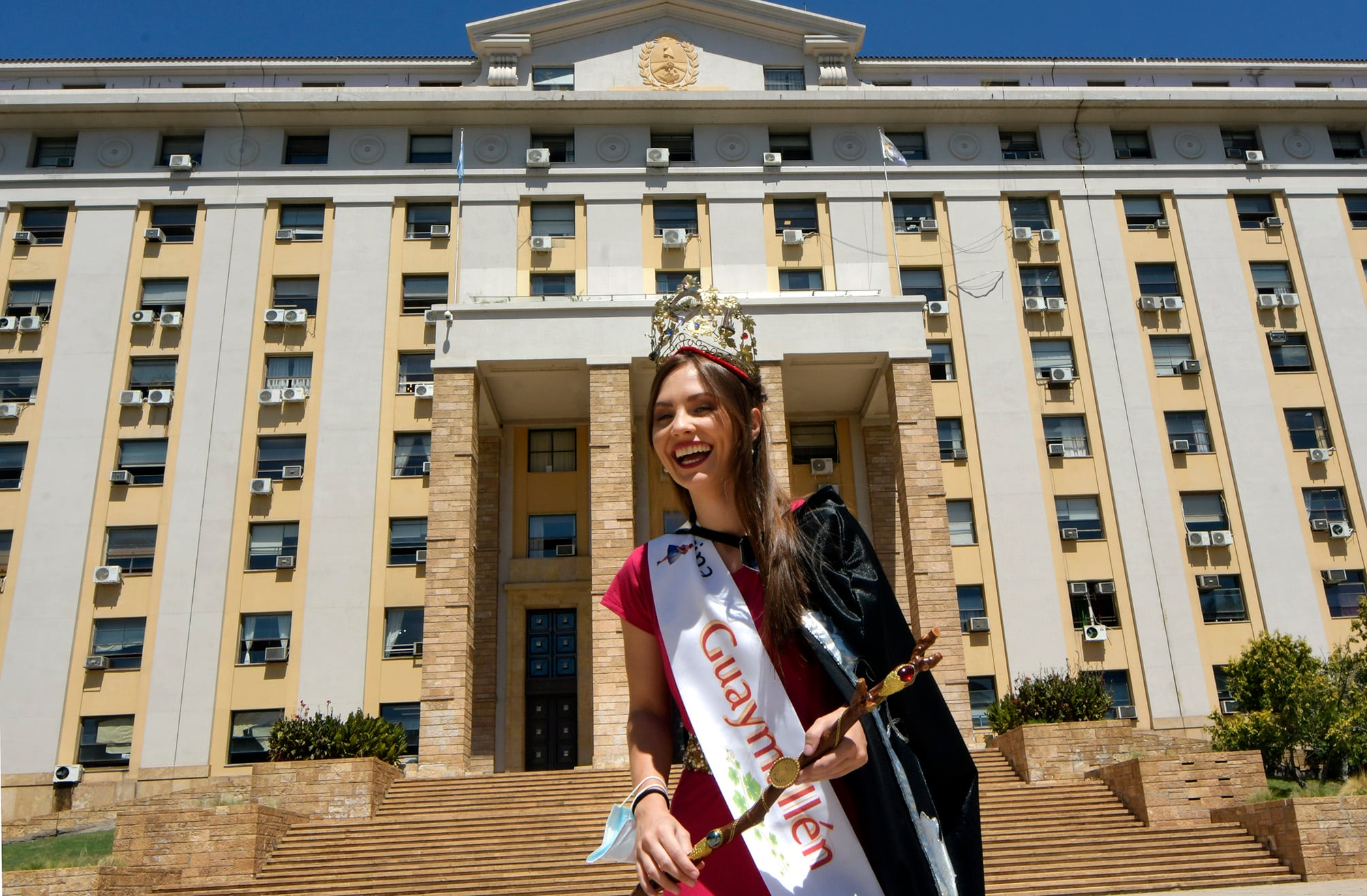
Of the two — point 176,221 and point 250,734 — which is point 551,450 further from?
point 176,221

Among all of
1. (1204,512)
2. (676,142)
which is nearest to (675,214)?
(676,142)

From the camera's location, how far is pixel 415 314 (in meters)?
29.0

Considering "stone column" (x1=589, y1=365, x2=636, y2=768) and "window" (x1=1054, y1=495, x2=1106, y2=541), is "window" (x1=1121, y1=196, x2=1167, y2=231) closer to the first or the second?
"window" (x1=1054, y1=495, x2=1106, y2=541)

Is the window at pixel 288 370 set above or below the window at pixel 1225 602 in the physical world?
above

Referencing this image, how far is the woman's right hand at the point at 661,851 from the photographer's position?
2.15 m

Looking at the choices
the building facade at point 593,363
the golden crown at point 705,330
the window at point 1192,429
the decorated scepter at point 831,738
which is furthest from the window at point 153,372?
the decorated scepter at point 831,738

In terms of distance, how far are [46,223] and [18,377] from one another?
4902 mm

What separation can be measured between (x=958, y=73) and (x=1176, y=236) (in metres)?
9.45

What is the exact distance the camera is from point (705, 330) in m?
2.88

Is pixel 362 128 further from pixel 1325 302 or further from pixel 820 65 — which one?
pixel 1325 302

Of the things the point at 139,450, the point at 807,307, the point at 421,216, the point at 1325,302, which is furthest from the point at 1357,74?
the point at 139,450

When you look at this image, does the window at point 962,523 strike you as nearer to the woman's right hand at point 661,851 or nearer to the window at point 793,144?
the window at point 793,144

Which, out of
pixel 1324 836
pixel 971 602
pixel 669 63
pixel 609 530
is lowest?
pixel 1324 836

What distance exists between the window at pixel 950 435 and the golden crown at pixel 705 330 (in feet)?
85.3
